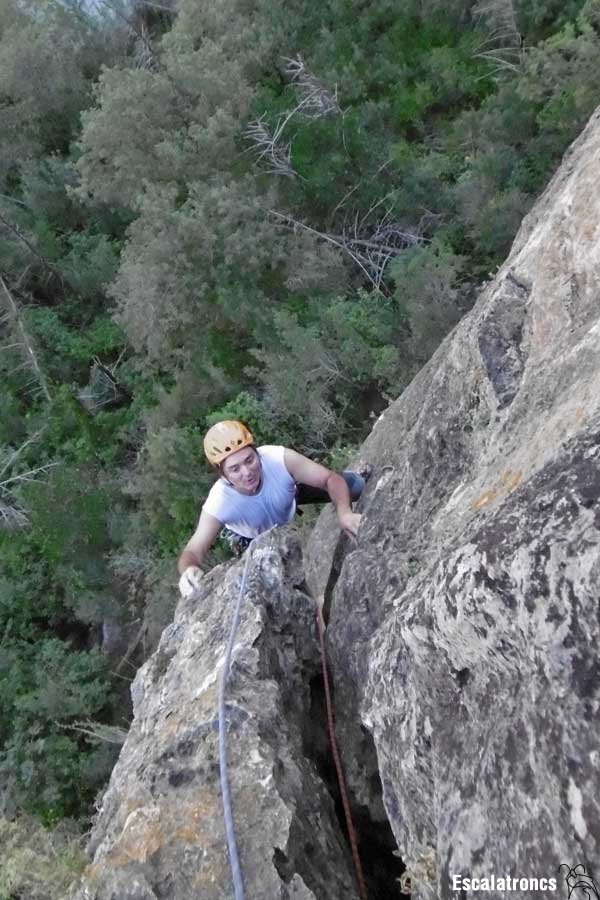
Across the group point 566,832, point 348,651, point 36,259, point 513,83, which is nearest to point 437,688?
point 566,832

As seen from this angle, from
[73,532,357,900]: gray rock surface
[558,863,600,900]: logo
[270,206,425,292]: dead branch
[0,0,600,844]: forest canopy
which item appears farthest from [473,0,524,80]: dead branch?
[558,863,600,900]: logo

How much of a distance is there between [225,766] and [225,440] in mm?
2032

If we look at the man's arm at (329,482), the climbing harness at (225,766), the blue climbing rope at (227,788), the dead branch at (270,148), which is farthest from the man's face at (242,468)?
the dead branch at (270,148)

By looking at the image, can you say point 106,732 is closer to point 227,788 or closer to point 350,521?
point 350,521

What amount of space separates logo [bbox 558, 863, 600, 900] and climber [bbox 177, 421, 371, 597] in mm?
2564

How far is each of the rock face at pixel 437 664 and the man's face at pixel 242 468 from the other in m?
0.44

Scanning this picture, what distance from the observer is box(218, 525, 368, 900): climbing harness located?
242 cm

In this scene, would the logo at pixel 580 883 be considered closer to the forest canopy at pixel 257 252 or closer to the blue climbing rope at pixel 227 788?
the blue climbing rope at pixel 227 788

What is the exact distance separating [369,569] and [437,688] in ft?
4.35

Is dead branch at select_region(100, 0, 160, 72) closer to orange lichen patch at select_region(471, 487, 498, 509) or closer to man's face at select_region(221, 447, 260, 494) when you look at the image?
man's face at select_region(221, 447, 260, 494)

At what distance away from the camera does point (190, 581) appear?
4316 millimetres

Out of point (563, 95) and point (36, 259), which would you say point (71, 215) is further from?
point (563, 95)

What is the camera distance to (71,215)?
1728cm

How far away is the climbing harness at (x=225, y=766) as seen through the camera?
95.4 inches
